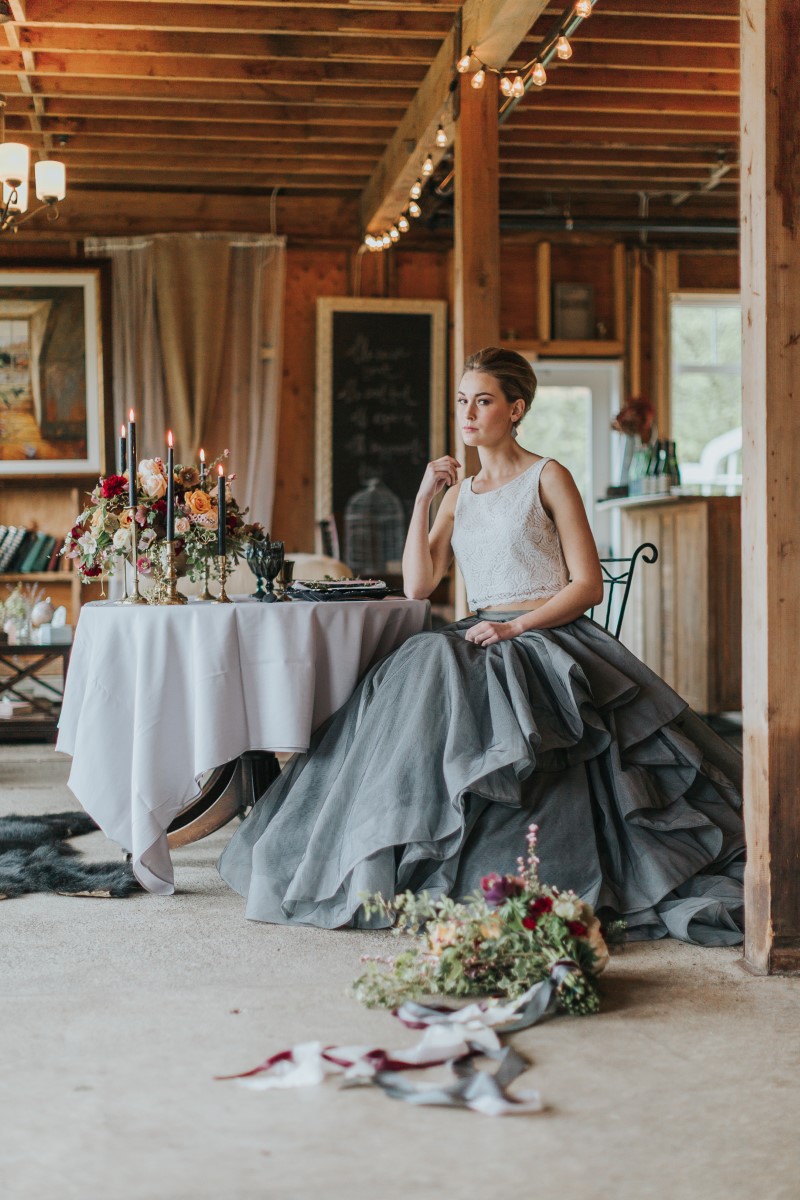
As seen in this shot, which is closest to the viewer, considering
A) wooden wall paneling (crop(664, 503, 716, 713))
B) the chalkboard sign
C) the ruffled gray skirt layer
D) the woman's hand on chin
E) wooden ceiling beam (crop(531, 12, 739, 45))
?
the ruffled gray skirt layer

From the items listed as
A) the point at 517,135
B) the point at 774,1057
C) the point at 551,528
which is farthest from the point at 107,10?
the point at 774,1057

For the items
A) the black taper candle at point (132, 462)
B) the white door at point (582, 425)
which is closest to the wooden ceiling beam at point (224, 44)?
the black taper candle at point (132, 462)

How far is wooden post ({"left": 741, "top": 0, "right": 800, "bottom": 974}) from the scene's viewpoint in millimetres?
2691

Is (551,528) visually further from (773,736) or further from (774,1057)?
(774,1057)

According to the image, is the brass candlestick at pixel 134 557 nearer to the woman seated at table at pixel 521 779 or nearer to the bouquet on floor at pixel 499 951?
the woman seated at table at pixel 521 779

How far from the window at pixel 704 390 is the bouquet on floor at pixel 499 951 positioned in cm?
671

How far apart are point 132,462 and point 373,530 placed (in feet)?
15.9

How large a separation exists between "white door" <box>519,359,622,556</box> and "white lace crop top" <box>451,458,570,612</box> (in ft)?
17.2

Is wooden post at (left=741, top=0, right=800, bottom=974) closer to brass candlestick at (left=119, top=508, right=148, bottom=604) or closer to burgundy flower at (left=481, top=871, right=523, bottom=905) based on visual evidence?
burgundy flower at (left=481, top=871, right=523, bottom=905)

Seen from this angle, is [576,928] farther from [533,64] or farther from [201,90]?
[201,90]

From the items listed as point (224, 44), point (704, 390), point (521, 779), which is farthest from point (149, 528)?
point (704, 390)

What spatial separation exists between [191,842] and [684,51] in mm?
4616

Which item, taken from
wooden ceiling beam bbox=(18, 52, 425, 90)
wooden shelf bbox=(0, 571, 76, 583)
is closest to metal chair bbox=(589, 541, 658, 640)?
wooden ceiling beam bbox=(18, 52, 425, 90)

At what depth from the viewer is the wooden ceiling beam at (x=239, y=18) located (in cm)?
548
